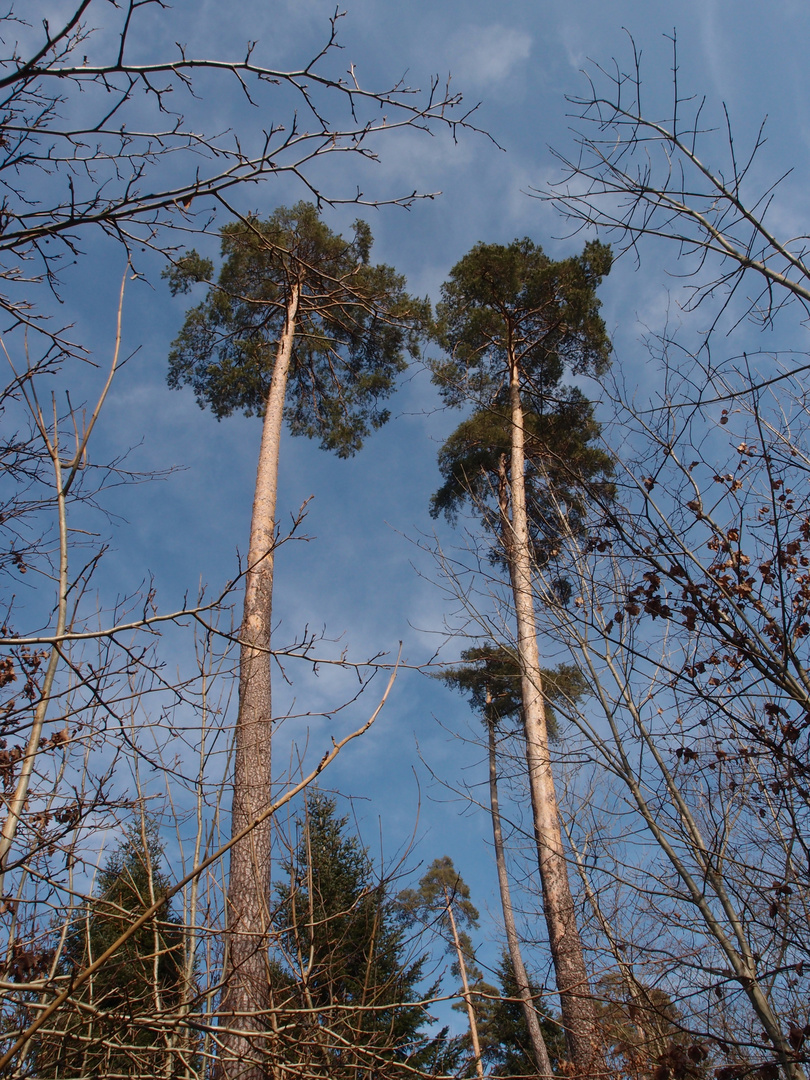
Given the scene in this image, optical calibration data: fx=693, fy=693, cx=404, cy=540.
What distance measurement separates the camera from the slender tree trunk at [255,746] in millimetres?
3199

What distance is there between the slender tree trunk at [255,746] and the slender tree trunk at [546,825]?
1.75 m

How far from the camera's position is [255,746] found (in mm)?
4324

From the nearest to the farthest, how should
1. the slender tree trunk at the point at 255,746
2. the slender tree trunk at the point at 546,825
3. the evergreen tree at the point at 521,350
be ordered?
the slender tree trunk at the point at 255,746, the slender tree trunk at the point at 546,825, the evergreen tree at the point at 521,350

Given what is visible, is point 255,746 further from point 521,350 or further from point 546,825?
point 521,350

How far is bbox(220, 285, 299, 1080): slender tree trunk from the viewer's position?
3.20 metres

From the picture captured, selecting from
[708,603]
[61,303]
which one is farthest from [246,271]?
[708,603]

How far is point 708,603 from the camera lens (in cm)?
306

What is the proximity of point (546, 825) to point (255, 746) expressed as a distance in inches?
134

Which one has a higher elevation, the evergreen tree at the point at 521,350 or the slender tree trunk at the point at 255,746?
the evergreen tree at the point at 521,350

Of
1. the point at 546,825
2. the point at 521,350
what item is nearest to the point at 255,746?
the point at 546,825

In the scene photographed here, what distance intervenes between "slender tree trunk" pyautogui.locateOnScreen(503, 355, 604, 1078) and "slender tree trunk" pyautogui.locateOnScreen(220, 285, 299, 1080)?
1749 millimetres

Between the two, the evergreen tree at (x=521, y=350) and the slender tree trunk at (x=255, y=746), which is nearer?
the slender tree trunk at (x=255, y=746)

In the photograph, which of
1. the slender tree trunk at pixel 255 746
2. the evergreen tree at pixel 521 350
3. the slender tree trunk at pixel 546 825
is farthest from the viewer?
the evergreen tree at pixel 521 350

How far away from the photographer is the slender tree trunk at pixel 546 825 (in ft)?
15.4
